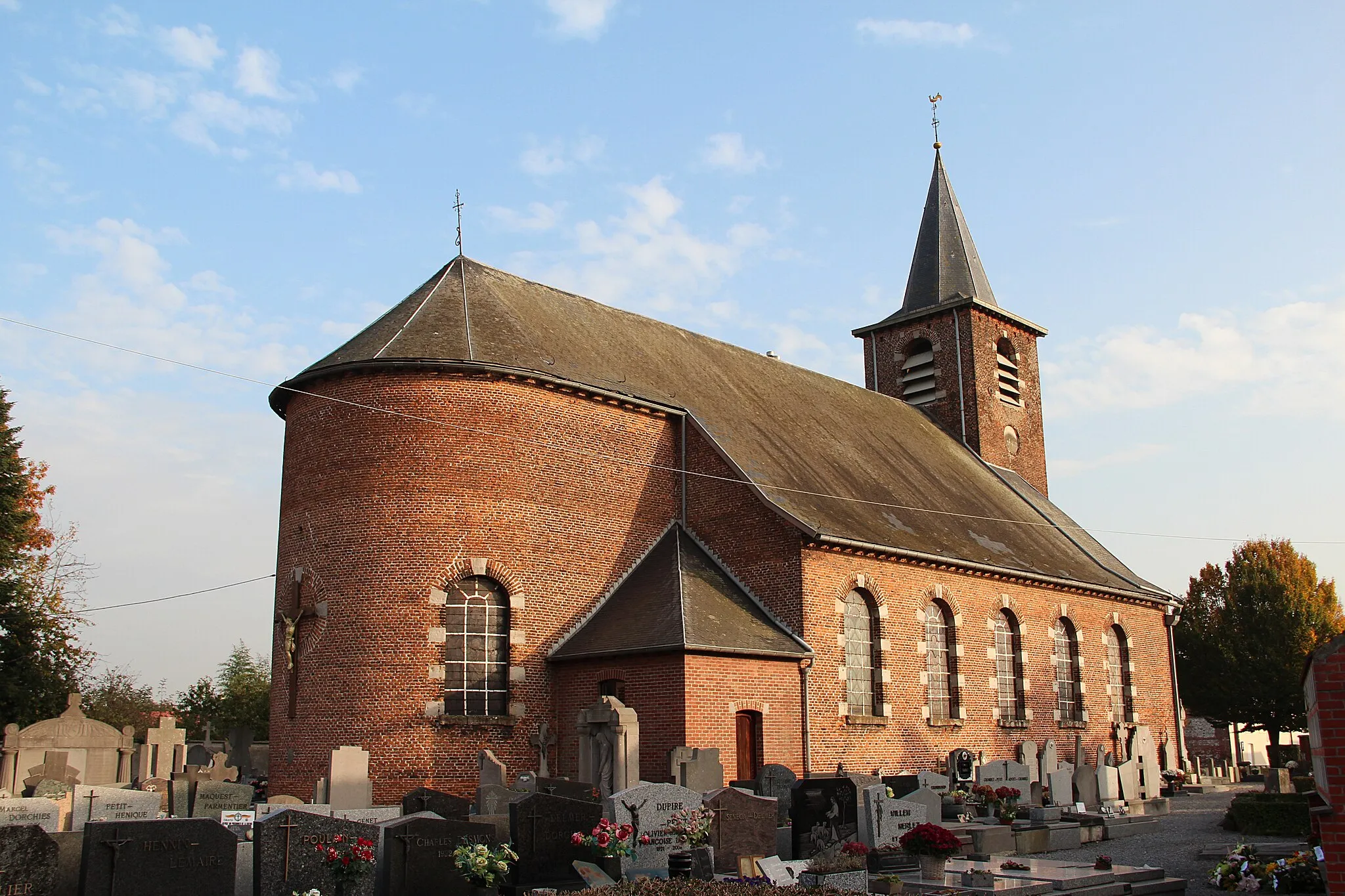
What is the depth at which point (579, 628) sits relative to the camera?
20.1 metres

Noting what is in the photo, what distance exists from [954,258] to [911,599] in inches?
662

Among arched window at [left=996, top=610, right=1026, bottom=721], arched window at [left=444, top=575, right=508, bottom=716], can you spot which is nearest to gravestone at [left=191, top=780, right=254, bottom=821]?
arched window at [left=444, top=575, right=508, bottom=716]

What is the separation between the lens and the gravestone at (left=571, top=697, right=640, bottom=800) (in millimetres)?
16828

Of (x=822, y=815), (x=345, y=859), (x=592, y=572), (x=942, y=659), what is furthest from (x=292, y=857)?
(x=942, y=659)

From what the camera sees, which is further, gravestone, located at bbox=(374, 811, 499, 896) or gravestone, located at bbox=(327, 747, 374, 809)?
gravestone, located at bbox=(327, 747, 374, 809)

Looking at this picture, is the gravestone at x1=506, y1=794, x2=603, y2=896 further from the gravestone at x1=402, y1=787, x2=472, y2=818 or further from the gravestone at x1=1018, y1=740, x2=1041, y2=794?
the gravestone at x1=1018, y1=740, x2=1041, y2=794

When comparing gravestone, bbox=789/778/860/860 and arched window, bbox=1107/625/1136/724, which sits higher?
arched window, bbox=1107/625/1136/724

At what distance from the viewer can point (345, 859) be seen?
10055 mm

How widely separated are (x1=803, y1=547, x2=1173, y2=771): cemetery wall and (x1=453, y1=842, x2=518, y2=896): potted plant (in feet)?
32.4

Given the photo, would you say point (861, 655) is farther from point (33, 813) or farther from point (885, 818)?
point (33, 813)

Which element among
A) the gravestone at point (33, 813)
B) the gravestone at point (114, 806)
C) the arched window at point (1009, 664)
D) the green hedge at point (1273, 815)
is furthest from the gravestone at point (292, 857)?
the arched window at point (1009, 664)

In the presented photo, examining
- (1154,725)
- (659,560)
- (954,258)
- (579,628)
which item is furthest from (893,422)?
(579,628)

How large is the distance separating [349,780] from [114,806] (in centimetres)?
328

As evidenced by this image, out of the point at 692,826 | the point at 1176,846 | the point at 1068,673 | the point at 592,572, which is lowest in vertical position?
the point at 1176,846
